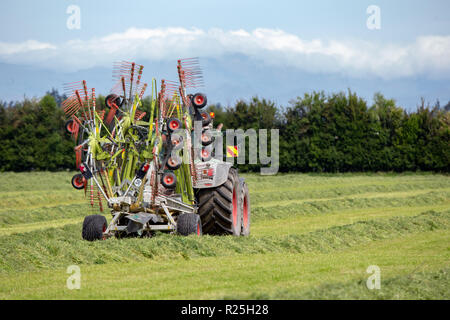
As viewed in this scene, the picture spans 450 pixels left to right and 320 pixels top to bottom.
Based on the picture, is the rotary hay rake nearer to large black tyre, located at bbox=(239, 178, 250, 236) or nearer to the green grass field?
the green grass field

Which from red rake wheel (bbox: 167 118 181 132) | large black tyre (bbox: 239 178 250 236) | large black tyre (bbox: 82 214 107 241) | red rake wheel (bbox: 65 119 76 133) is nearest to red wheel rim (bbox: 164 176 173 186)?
red rake wheel (bbox: 167 118 181 132)

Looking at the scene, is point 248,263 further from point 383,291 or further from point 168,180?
point 383,291

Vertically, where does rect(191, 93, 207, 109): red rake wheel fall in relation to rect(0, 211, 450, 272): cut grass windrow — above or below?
above

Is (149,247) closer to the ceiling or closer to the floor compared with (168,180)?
closer to the floor

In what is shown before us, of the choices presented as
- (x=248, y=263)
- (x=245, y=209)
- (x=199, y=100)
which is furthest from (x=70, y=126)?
(x=245, y=209)

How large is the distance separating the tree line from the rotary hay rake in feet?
109

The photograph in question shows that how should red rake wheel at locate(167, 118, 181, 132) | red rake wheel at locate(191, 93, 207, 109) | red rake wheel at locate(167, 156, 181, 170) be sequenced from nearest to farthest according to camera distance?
red rake wheel at locate(167, 118, 181, 132), red rake wheel at locate(167, 156, 181, 170), red rake wheel at locate(191, 93, 207, 109)

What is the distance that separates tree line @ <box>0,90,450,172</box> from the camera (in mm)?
48906

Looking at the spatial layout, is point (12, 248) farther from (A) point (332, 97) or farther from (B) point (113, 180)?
(A) point (332, 97)

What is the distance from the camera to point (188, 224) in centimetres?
1348

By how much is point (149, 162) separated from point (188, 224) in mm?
1476

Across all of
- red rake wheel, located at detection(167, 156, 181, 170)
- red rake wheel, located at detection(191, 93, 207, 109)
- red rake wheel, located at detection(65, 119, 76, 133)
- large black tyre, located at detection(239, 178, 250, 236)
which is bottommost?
large black tyre, located at detection(239, 178, 250, 236)

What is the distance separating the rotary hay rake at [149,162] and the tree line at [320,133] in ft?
109

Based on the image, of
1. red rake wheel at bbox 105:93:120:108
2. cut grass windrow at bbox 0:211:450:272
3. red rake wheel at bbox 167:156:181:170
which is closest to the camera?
cut grass windrow at bbox 0:211:450:272
